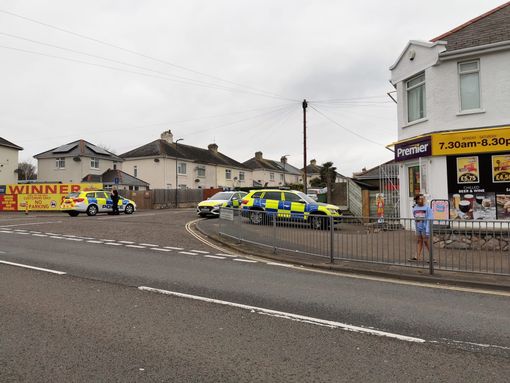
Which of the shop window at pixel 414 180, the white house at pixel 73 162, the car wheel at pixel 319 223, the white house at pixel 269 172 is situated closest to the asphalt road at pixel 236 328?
the car wheel at pixel 319 223

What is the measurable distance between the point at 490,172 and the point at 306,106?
2084 cm

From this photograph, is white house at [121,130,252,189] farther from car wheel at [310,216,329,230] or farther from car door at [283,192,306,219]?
car wheel at [310,216,329,230]

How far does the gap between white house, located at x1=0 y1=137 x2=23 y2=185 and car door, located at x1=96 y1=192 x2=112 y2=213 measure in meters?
22.7

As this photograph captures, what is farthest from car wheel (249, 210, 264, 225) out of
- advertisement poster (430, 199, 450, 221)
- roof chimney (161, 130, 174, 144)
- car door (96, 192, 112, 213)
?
roof chimney (161, 130, 174, 144)

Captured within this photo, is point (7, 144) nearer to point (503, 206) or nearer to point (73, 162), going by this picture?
point (73, 162)

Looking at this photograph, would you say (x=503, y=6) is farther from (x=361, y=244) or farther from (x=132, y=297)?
(x=132, y=297)

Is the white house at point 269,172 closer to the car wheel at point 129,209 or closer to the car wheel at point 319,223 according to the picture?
the car wheel at point 129,209

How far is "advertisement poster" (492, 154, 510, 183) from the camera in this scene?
12148 millimetres

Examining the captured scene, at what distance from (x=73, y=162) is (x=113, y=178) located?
187 inches

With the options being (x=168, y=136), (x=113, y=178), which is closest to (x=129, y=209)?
(x=113, y=178)

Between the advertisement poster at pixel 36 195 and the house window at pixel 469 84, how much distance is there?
26.6 metres

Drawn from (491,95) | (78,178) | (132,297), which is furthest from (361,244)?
(78,178)

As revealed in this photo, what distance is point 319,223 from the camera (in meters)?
9.40

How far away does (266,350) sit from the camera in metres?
3.90
